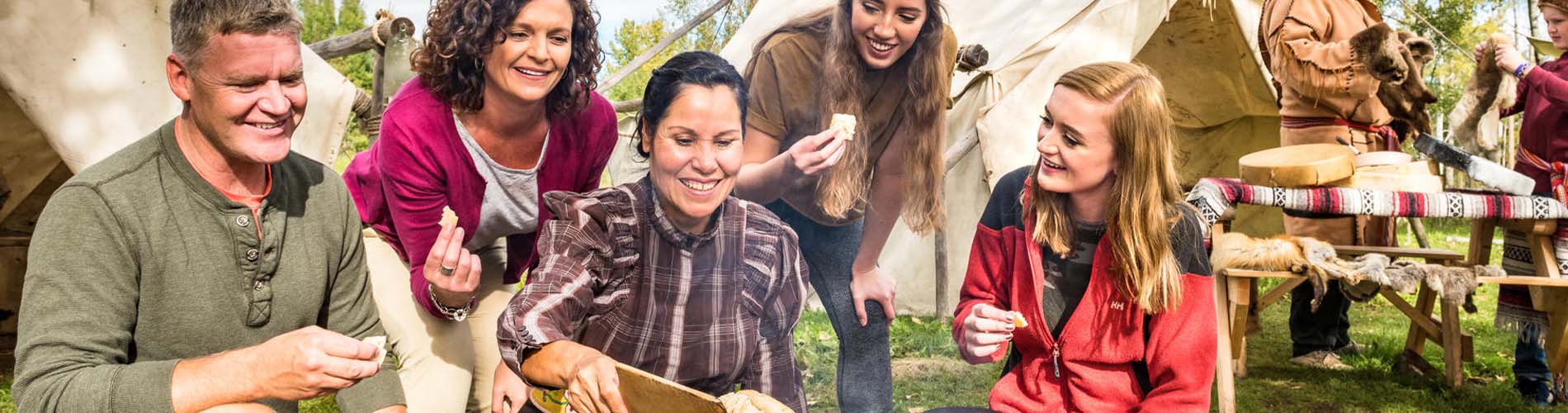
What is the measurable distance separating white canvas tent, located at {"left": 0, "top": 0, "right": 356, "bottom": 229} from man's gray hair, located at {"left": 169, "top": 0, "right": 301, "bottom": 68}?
3.33 ft

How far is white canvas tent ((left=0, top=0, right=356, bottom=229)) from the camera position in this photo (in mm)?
3088

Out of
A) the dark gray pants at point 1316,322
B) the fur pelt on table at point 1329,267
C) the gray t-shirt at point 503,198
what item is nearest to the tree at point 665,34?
the gray t-shirt at point 503,198

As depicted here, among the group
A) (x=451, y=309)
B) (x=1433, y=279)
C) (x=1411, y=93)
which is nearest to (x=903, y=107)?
(x=451, y=309)

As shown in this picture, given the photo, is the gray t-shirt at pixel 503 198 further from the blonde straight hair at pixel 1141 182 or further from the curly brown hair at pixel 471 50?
the blonde straight hair at pixel 1141 182

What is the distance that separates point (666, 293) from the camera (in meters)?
2.81

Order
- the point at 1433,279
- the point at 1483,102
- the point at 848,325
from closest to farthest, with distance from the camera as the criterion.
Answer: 1. the point at 848,325
2. the point at 1433,279
3. the point at 1483,102

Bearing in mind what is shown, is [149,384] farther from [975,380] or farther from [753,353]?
[975,380]

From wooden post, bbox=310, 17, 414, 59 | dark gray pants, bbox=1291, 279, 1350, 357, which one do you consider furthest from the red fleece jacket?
dark gray pants, bbox=1291, 279, 1350, 357

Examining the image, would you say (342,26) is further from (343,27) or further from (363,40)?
(363,40)

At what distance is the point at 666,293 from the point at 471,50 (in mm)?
748

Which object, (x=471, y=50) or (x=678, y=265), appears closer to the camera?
(x=471, y=50)

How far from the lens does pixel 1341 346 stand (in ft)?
19.9

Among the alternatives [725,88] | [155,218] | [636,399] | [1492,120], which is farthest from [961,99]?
[1492,120]

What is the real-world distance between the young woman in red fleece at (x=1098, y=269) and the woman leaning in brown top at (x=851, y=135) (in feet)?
1.12
